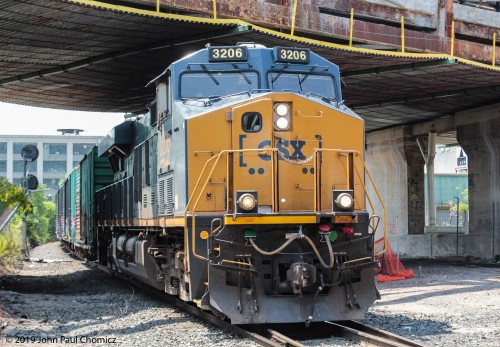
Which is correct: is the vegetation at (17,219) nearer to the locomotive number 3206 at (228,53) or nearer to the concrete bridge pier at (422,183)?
the locomotive number 3206 at (228,53)

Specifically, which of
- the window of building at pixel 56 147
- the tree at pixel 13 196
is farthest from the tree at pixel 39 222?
the window of building at pixel 56 147

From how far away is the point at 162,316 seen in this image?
11008 millimetres

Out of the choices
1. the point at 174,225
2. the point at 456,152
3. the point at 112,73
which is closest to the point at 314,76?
the point at 174,225

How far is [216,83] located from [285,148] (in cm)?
147

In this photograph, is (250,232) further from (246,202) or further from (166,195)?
(166,195)

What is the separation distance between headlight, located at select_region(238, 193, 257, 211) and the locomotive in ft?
0.05

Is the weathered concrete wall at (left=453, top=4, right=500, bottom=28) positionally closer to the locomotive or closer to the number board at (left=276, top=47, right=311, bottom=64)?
the locomotive

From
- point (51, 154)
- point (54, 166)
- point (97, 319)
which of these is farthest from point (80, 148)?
point (97, 319)

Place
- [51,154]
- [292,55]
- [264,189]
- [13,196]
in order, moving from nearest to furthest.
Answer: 1. [264,189]
2. [292,55]
3. [13,196]
4. [51,154]

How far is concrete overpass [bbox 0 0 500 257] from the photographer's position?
15594 mm

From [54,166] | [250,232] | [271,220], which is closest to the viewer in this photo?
[271,220]

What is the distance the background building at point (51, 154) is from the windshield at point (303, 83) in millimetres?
92426

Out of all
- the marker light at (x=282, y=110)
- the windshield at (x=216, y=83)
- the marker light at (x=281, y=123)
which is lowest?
the marker light at (x=281, y=123)

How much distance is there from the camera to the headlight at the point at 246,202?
28.3ft
